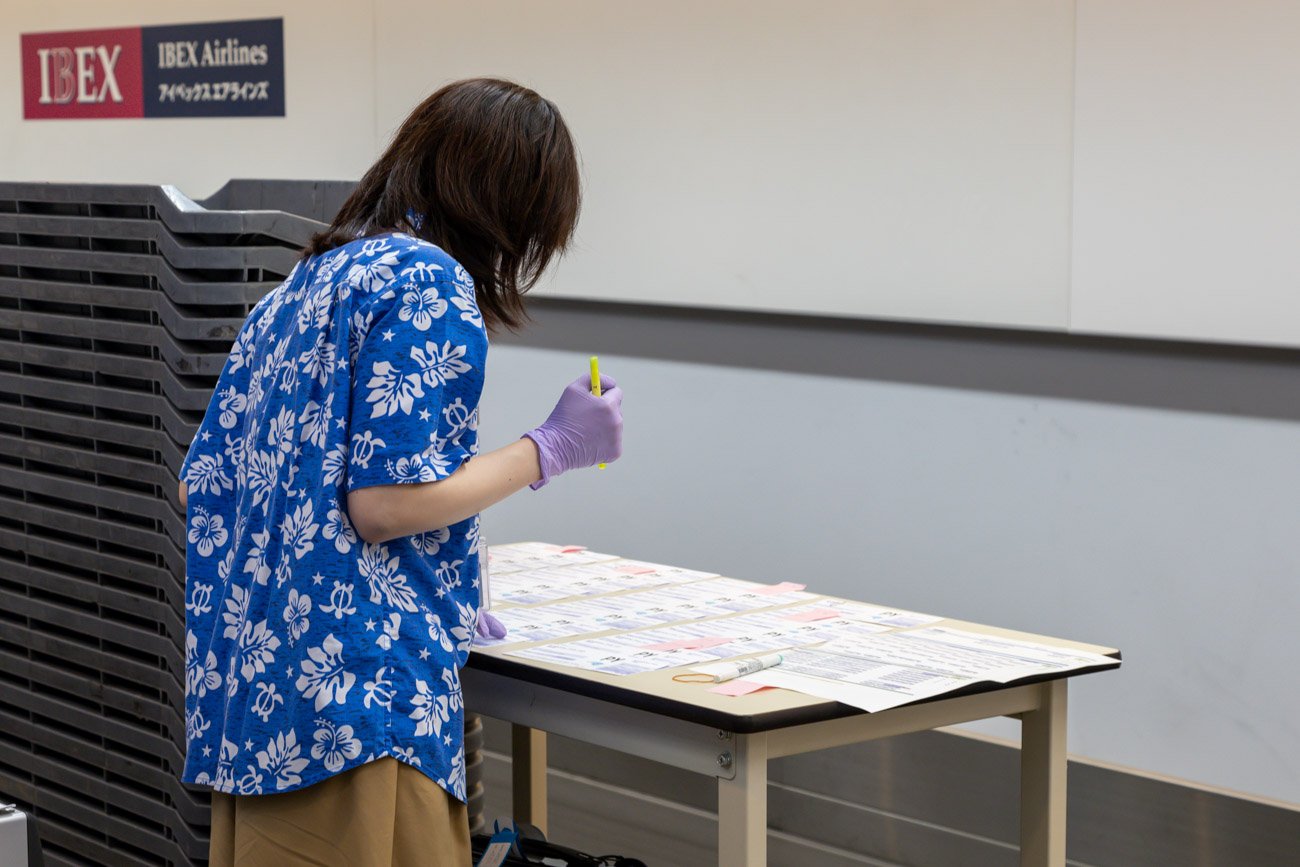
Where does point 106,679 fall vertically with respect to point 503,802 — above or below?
above

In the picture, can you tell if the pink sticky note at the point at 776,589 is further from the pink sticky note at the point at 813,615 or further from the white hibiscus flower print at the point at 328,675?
the white hibiscus flower print at the point at 328,675

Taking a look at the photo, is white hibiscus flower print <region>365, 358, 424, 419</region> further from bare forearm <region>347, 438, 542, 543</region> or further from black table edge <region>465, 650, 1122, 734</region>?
black table edge <region>465, 650, 1122, 734</region>

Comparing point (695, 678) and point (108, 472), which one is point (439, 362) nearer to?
point (695, 678)

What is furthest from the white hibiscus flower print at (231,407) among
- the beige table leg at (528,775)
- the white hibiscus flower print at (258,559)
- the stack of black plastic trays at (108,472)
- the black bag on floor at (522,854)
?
the beige table leg at (528,775)

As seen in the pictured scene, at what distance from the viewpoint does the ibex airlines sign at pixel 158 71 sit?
402cm

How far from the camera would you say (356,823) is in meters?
1.55

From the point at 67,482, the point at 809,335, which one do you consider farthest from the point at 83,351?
the point at 809,335

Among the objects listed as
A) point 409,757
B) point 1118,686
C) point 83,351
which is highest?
point 83,351

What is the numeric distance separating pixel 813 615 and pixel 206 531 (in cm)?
82

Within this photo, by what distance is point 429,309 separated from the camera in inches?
59.8

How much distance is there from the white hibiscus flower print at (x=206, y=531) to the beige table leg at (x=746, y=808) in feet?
1.92

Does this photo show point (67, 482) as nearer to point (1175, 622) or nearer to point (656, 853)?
point (656, 853)

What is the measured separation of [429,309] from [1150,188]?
4.76 feet

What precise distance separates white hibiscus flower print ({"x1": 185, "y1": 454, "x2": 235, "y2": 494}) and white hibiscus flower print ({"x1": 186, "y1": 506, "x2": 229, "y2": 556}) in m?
0.02
